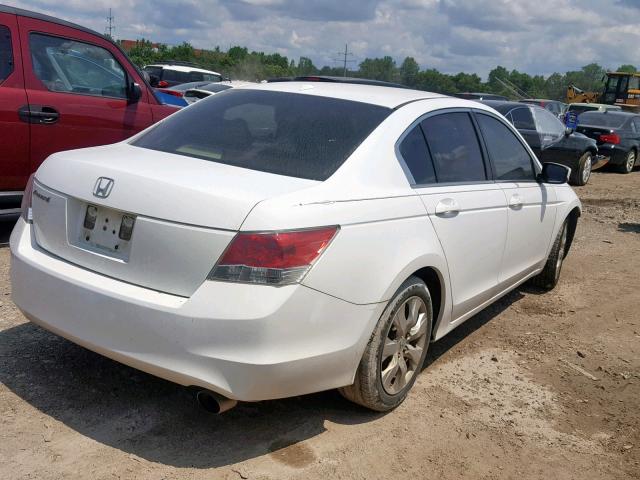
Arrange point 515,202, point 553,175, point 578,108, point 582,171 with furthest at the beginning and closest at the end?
point 578,108, point 582,171, point 553,175, point 515,202

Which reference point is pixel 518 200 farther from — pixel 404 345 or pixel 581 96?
pixel 581 96

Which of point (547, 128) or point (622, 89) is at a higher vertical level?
point (622, 89)

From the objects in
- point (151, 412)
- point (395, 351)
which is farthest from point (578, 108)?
point (151, 412)

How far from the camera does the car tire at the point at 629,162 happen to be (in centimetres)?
1695

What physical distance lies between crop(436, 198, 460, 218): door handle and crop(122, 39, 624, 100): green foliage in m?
25.3

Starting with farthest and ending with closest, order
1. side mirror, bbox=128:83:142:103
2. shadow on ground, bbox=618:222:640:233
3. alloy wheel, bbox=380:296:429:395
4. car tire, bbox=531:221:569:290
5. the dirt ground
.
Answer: shadow on ground, bbox=618:222:640:233, side mirror, bbox=128:83:142:103, car tire, bbox=531:221:569:290, alloy wheel, bbox=380:296:429:395, the dirt ground

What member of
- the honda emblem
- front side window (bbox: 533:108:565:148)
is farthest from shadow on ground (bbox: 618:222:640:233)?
the honda emblem

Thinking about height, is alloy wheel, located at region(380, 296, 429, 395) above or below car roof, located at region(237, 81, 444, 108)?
below

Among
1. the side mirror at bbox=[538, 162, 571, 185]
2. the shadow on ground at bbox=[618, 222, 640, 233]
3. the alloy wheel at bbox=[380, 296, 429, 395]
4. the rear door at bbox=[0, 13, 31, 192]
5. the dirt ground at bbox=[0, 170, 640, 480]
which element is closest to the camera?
the dirt ground at bbox=[0, 170, 640, 480]

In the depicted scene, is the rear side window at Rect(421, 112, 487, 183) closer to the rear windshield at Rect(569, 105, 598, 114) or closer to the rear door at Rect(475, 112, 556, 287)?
the rear door at Rect(475, 112, 556, 287)

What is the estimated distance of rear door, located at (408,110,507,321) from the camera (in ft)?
12.6

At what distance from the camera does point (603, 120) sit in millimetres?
17156

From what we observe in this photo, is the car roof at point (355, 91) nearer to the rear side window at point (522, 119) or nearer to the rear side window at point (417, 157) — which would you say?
the rear side window at point (417, 157)

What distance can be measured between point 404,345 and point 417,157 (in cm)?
101
